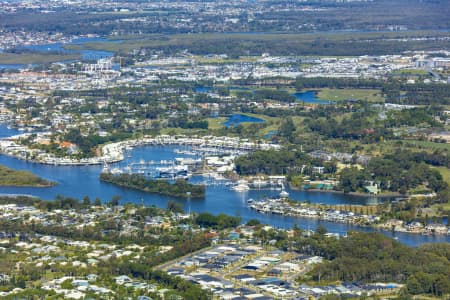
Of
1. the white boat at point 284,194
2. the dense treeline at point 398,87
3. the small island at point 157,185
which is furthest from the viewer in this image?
the dense treeline at point 398,87

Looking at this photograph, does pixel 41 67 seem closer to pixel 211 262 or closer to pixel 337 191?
pixel 337 191

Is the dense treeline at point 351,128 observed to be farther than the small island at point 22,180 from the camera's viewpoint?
Yes

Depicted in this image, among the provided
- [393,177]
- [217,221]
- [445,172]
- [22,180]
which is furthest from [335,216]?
[22,180]

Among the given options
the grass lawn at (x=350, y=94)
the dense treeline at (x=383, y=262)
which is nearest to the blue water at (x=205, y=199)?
the dense treeline at (x=383, y=262)

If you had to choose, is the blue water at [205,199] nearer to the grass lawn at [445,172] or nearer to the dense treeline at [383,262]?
the dense treeline at [383,262]

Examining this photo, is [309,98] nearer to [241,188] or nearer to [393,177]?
[393,177]

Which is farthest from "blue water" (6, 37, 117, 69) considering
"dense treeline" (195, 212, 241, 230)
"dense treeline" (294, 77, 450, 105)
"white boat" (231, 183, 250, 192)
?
"dense treeline" (195, 212, 241, 230)
